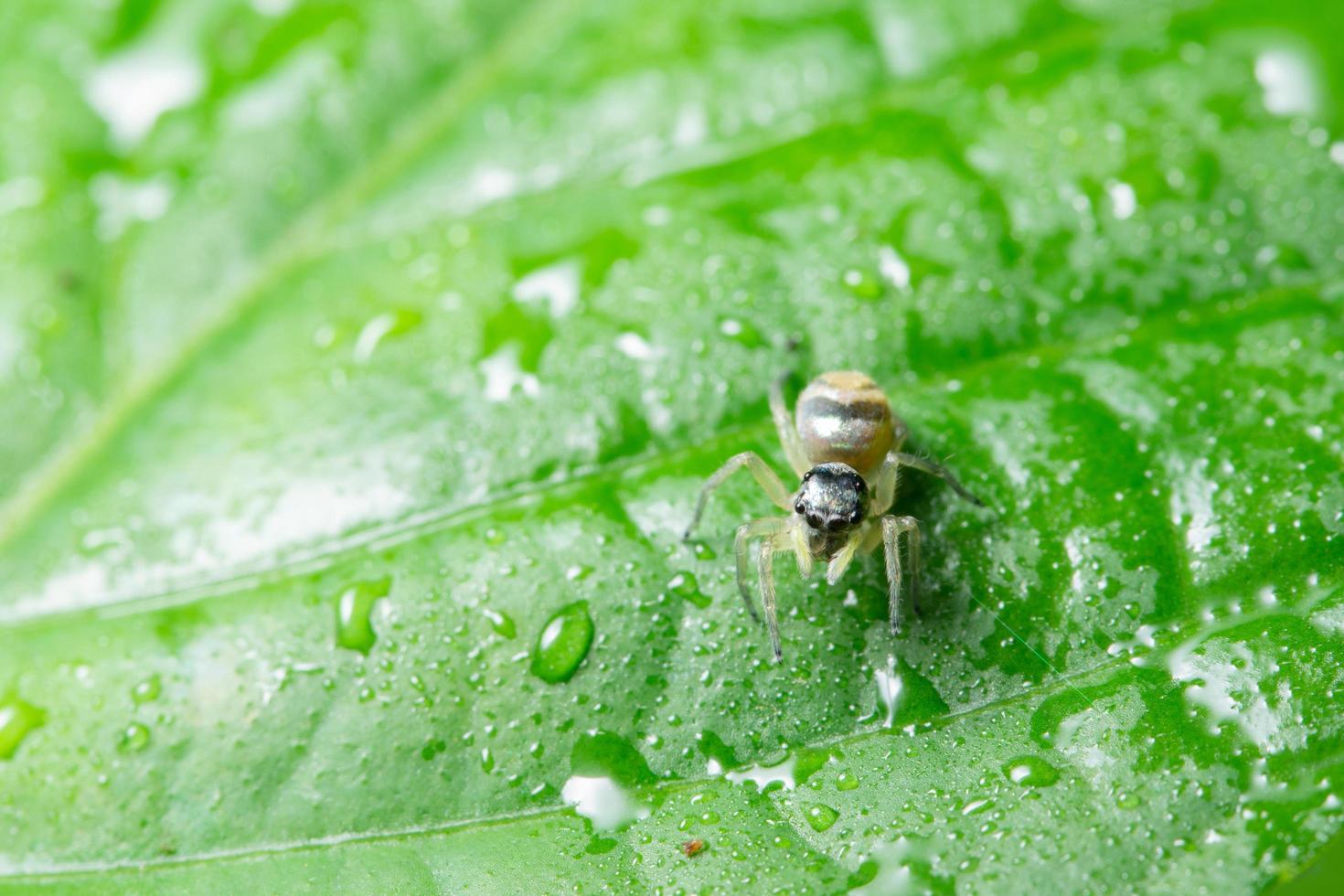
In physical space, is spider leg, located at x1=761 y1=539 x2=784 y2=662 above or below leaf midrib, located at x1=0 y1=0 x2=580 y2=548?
below

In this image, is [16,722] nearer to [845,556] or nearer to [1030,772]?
[845,556]

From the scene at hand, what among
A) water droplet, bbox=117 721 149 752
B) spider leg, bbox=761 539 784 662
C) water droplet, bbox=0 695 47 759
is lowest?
water droplet, bbox=117 721 149 752

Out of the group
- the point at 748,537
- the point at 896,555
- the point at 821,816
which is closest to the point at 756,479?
the point at 748,537

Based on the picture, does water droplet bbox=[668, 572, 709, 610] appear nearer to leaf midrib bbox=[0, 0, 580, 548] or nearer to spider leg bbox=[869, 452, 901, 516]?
spider leg bbox=[869, 452, 901, 516]

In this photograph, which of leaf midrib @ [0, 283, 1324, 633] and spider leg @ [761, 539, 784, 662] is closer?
spider leg @ [761, 539, 784, 662]

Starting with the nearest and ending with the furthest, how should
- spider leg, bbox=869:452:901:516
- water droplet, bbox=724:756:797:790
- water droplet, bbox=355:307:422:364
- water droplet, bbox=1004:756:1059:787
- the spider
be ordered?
water droplet, bbox=1004:756:1059:787, water droplet, bbox=724:756:797:790, the spider, spider leg, bbox=869:452:901:516, water droplet, bbox=355:307:422:364

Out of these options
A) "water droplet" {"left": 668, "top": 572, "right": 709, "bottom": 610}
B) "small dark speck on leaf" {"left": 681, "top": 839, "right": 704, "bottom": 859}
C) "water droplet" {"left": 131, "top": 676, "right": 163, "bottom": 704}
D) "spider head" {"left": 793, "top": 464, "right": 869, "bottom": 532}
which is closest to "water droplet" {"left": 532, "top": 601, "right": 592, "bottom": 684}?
"water droplet" {"left": 668, "top": 572, "right": 709, "bottom": 610}

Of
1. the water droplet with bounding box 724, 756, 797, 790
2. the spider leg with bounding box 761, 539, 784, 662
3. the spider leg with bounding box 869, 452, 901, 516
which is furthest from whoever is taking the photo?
the spider leg with bounding box 869, 452, 901, 516
